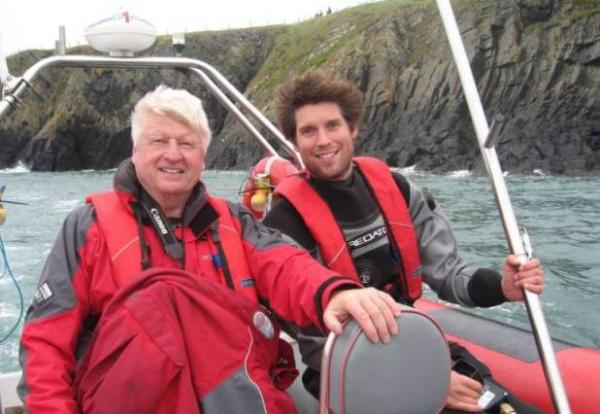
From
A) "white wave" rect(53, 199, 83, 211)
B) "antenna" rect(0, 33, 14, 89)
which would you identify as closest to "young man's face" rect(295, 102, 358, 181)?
"antenna" rect(0, 33, 14, 89)

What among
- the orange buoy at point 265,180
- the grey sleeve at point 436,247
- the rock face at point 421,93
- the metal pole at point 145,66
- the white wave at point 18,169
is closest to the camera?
the grey sleeve at point 436,247

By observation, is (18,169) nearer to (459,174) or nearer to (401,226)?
(459,174)

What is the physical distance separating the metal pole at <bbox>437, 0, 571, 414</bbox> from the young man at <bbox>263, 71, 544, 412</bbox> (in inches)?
15.7

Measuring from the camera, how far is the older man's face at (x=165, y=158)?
5.44ft

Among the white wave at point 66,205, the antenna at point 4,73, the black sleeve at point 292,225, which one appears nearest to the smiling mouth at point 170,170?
the black sleeve at point 292,225

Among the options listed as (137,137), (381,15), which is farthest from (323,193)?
(381,15)

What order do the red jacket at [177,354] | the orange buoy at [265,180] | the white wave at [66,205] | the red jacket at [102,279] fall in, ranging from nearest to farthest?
the red jacket at [177,354]
the red jacket at [102,279]
the orange buoy at [265,180]
the white wave at [66,205]

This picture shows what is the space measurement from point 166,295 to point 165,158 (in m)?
0.43

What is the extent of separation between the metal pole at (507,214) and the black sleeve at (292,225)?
2.10 feet

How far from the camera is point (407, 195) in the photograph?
2238mm

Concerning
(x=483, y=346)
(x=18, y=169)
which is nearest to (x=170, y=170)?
(x=483, y=346)

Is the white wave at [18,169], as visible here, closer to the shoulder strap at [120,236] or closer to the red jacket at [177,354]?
the shoulder strap at [120,236]

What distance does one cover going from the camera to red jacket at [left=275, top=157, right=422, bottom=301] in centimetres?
200

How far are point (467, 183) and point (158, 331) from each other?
2025cm
